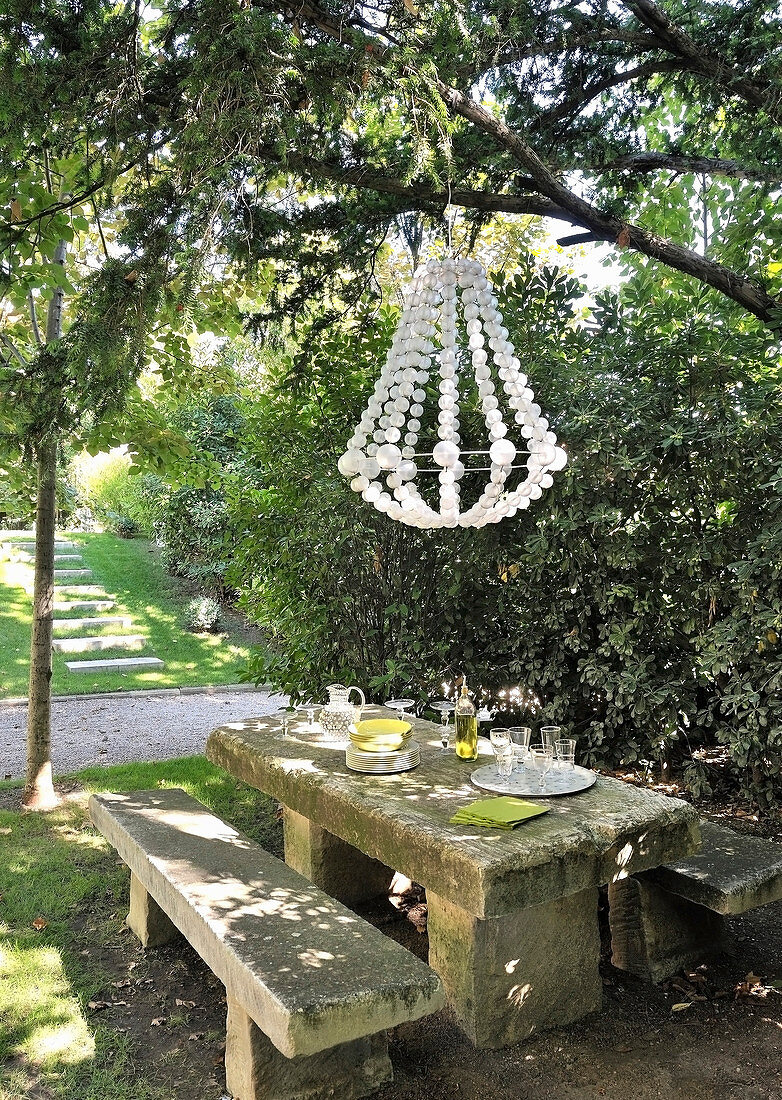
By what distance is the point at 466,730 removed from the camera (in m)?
3.15

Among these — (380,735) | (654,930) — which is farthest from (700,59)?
(654,930)

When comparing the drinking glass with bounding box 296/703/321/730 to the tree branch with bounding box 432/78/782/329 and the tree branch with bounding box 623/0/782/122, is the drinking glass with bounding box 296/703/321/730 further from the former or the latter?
the tree branch with bounding box 623/0/782/122

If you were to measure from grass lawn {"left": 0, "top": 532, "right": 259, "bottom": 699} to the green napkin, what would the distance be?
559 cm

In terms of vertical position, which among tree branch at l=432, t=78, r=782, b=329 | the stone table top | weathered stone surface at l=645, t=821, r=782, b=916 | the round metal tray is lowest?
weathered stone surface at l=645, t=821, r=782, b=916

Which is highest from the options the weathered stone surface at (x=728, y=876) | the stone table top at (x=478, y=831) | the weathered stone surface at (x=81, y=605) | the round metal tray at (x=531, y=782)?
→ the weathered stone surface at (x=81, y=605)

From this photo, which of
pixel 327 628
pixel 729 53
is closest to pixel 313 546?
pixel 327 628

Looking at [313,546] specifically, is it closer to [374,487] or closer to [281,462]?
[281,462]

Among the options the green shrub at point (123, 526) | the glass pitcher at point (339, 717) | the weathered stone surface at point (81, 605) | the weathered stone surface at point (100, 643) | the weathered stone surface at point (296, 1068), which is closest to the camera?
the weathered stone surface at point (296, 1068)

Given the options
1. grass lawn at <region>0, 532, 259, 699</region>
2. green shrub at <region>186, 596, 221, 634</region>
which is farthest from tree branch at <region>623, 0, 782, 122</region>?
green shrub at <region>186, 596, 221, 634</region>

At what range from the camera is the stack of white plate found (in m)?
3.04

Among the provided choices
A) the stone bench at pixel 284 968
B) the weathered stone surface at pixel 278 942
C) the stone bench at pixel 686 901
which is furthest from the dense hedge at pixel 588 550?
the stone bench at pixel 284 968

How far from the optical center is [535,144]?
415 centimetres

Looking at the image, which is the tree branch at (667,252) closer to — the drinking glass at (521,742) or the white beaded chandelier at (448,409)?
the white beaded chandelier at (448,409)

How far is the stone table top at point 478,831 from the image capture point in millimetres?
2297
